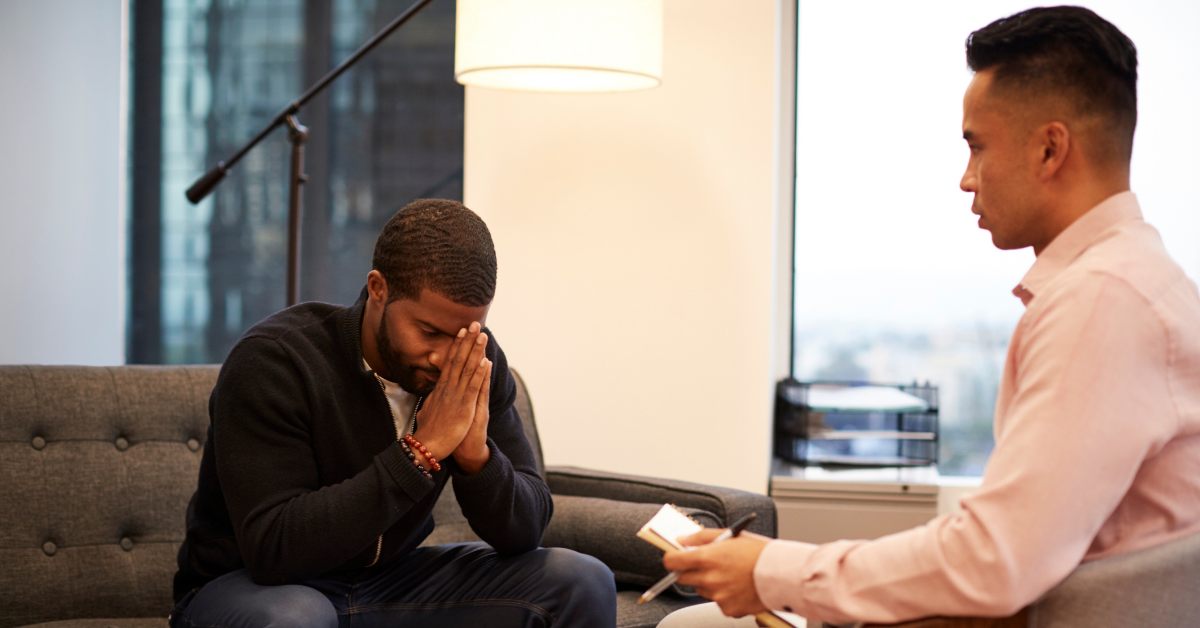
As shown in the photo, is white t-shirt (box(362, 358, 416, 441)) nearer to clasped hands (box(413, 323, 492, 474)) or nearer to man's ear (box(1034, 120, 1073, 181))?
clasped hands (box(413, 323, 492, 474))

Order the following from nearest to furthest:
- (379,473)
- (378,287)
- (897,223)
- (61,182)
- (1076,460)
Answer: (1076,460), (379,473), (378,287), (61,182), (897,223)

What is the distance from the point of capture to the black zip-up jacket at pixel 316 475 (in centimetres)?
139

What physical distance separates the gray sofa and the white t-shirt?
529 mm

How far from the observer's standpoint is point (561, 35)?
194 cm

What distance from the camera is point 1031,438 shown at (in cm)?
92

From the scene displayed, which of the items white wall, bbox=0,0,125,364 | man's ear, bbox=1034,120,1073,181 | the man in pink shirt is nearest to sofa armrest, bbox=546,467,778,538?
the man in pink shirt

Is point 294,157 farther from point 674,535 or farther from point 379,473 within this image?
point 674,535

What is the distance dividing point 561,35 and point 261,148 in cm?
146

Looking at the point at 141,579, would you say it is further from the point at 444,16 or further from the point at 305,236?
the point at 444,16

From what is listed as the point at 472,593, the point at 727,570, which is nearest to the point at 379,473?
the point at 472,593

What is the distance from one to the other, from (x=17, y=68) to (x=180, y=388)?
100 cm

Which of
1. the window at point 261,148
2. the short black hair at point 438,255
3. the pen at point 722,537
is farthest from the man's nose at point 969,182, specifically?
the window at point 261,148

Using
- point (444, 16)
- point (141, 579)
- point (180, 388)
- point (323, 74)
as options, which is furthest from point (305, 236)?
point (141, 579)

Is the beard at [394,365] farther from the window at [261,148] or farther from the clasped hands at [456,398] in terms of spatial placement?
the window at [261,148]
